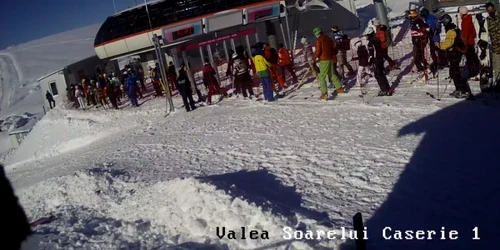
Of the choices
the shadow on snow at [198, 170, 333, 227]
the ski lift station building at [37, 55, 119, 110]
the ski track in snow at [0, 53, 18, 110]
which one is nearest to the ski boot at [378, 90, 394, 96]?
the shadow on snow at [198, 170, 333, 227]

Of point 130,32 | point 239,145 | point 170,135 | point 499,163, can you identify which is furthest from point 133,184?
point 130,32

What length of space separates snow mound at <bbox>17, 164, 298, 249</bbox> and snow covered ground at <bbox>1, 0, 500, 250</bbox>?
0.8 inches

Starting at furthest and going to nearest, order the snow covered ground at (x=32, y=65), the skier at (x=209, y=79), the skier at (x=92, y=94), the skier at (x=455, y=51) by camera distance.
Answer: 1. the snow covered ground at (x=32, y=65)
2. the skier at (x=92, y=94)
3. the skier at (x=209, y=79)
4. the skier at (x=455, y=51)

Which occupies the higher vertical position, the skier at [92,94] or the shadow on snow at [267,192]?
the skier at [92,94]

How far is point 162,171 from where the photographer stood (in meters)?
8.35

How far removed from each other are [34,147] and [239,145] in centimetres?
1601

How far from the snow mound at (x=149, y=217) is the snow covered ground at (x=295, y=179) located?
0.02 m

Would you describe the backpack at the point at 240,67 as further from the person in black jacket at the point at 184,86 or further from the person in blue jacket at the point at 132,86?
the person in blue jacket at the point at 132,86

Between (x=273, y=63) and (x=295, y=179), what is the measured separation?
7.18 m

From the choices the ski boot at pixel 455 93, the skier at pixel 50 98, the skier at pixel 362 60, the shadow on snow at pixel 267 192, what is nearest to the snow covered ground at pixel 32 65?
the skier at pixel 50 98

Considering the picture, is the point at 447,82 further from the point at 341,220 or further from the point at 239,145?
the point at 341,220

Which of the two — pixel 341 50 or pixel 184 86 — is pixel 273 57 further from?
pixel 184 86

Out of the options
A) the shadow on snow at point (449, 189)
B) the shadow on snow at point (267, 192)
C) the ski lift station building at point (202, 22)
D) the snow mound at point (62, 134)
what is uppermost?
the ski lift station building at point (202, 22)

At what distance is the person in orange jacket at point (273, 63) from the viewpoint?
1300 cm
